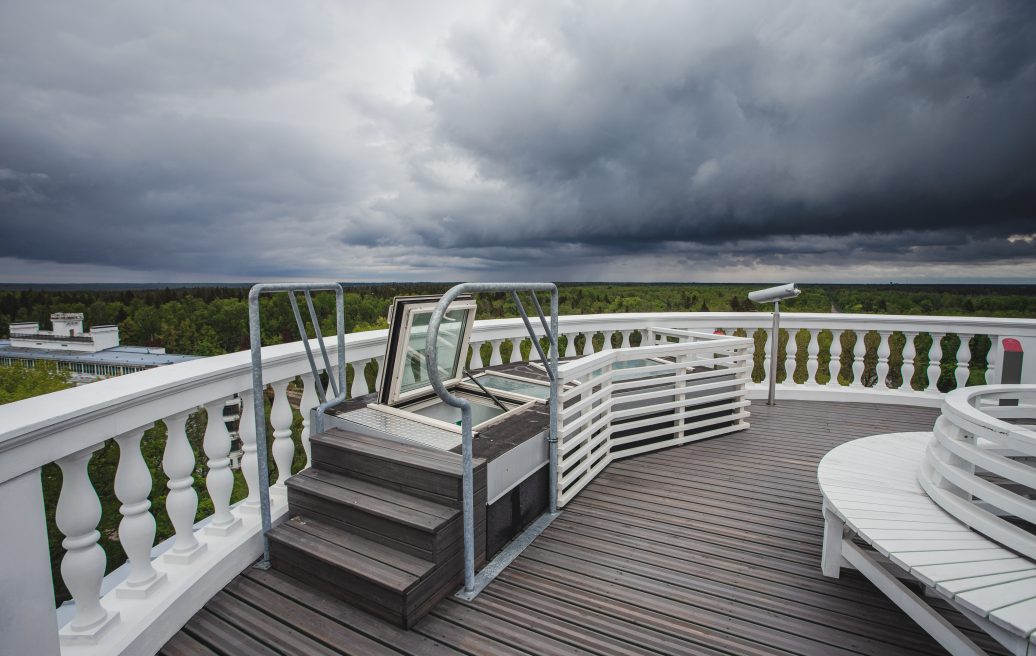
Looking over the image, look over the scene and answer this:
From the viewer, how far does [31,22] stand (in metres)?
14.2

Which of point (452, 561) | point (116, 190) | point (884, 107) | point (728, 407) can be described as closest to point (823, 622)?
point (452, 561)

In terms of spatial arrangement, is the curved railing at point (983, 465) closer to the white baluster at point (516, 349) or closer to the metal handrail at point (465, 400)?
the metal handrail at point (465, 400)

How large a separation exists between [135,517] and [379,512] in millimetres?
→ 1017

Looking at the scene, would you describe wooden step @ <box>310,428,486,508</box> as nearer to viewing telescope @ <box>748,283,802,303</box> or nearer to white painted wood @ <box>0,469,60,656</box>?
white painted wood @ <box>0,469,60,656</box>

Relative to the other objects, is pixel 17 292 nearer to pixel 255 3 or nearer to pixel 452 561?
pixel 255 3

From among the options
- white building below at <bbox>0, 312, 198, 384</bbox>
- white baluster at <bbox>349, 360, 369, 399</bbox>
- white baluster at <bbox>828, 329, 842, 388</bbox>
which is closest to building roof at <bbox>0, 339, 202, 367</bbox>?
white building below at <bbox>0, 312, 198, 384</bbox>

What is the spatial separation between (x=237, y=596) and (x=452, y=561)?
1.13 meters

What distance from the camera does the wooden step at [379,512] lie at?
2.21m

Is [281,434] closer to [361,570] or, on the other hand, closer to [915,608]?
[361,570]

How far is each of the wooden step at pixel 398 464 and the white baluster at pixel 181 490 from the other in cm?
68

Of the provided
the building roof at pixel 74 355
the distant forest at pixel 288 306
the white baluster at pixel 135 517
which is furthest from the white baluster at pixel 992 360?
the building roof at pixel 74 355

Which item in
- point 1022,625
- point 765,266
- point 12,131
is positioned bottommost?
point 1022,625

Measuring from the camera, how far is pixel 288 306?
57.8 ft

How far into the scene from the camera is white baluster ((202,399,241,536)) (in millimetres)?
2365
